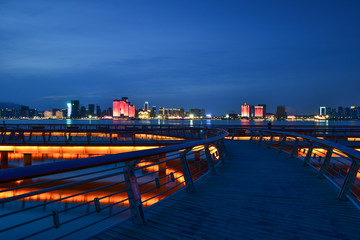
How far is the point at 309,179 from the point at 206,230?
16.0 feet

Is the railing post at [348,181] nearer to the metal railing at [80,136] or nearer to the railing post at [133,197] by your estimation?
the railing post at [133,197]

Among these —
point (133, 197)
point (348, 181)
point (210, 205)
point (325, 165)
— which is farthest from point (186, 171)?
point (325, 165)

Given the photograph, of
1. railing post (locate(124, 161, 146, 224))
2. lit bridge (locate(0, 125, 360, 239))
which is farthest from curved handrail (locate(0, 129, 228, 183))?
railing post (locate(124, 161, 146, 224))

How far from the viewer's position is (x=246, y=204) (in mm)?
4840

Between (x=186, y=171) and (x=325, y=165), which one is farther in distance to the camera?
(x=325, y=165)

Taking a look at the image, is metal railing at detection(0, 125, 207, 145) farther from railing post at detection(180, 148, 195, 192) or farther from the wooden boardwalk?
the wooden boardwalk

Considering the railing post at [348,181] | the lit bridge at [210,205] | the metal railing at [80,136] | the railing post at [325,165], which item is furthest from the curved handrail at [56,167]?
the metal railing at [80,136]

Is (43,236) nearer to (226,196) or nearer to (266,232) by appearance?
(226,196)

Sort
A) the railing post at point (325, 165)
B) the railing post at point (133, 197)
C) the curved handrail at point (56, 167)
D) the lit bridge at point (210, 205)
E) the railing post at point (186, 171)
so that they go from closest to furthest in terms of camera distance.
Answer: the curved handrail at point (56, 167)
the lit bridge at point (210, 205)
the railing post at point (133, 197)
the railing post at point (186, 171)
the railing post at point (325, 165)

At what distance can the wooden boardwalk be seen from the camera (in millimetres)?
3510

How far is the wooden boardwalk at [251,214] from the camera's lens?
351 centimetres

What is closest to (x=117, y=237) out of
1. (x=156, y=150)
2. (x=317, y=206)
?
(x=156, y=150)

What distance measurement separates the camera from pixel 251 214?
428 centimetres

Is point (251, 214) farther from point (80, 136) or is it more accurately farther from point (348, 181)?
point (80, 136)
